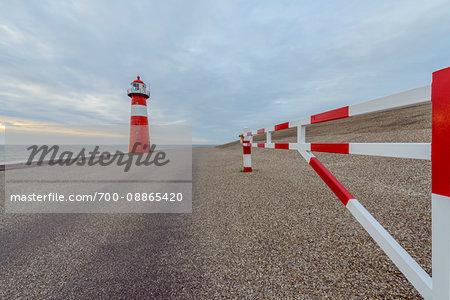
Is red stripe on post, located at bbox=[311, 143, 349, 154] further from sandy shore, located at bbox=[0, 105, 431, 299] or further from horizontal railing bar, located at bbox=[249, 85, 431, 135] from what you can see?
sandy shore, located at bbox=[0, 105, 431, 299]

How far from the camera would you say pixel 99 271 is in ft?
5.57

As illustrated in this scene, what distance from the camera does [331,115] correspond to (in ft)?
6.19

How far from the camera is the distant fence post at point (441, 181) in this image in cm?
91

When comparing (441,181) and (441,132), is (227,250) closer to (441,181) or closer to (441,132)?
(441,181)

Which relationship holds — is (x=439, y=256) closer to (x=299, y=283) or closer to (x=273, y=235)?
(x=299, y=283)

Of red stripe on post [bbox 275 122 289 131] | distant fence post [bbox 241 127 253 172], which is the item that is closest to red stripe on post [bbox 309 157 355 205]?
red stripe on post [bbox 275 122 289 131]

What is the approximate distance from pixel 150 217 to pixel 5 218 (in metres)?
2.43

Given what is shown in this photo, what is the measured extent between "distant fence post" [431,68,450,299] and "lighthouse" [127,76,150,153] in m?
20.4

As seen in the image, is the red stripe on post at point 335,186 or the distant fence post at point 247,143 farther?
the distant fence post at point 247,143

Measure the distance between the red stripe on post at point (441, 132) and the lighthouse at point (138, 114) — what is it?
66.8 ft

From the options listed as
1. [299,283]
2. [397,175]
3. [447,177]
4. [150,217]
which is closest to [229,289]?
[299,283]

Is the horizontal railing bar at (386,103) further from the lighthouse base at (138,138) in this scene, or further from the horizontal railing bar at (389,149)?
the lighthouse base at (138,138)

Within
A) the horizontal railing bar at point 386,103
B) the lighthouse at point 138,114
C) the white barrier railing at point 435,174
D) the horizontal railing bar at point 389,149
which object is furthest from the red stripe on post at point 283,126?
the lighthouse at point 138,114

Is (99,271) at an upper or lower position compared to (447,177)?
lower
